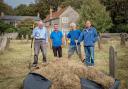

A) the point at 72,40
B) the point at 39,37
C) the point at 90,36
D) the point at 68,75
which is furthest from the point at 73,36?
the point at 68,75

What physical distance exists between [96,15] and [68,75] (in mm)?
63253

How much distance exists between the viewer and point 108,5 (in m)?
80.4

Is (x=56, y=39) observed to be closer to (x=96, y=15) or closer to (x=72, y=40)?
(x=72, y=40)

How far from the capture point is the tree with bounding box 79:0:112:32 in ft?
233

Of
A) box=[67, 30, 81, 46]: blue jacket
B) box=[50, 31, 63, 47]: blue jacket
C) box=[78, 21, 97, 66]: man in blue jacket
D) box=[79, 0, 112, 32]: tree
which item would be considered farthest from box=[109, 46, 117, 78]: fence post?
box=[79, 0, 112, 32]: tree

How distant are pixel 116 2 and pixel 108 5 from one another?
10.0 feet

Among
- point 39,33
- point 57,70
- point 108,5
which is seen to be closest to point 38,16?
point 108,5

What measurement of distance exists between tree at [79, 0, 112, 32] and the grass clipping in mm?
60815

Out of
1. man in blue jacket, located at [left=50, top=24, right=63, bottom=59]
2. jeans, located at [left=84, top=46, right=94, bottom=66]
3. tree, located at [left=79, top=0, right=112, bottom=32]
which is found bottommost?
jeans, located at [left=84, top=46, right=94, bottom=66]

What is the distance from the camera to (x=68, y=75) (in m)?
9.59

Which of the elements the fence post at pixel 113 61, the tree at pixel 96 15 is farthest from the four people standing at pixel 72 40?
the tree at pixel 96 15

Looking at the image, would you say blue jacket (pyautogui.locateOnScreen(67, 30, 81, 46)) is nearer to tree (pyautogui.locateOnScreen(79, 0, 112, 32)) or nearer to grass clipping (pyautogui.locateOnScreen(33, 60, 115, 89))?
grass clipping (pyautogui.locateOnScreen(33, 60, 115, 89))

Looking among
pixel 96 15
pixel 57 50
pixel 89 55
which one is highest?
pixel 96 15

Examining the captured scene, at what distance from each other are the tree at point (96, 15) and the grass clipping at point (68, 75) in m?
60.8
